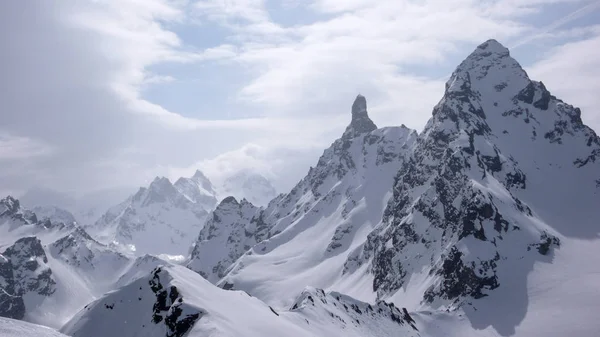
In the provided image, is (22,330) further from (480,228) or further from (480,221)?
(480,221)

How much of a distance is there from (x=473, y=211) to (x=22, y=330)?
137m

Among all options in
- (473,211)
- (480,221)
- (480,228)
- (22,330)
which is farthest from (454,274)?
(22,330)

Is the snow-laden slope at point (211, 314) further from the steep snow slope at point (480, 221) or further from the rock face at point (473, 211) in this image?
the rock face at point (473, 211)

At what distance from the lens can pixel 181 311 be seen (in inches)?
2265

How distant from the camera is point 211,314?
55.8 metres

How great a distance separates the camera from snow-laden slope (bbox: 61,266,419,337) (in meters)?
56.7

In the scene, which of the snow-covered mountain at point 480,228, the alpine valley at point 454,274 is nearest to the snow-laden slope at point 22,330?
the alpine valley at point 454,274

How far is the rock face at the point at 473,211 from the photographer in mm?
139000

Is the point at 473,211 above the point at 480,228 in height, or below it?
above

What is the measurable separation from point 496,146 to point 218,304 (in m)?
158

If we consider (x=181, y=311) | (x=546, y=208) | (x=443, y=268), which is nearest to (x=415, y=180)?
(x=546, y=208)

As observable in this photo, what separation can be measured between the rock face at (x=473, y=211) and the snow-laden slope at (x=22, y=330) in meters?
122

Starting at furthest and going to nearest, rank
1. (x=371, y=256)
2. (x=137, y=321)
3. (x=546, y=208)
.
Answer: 1. (x=371, y=256)
2. (x=546, y=208)
3. (x=137, y=321)

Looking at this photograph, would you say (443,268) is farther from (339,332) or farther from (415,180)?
(339,332)
